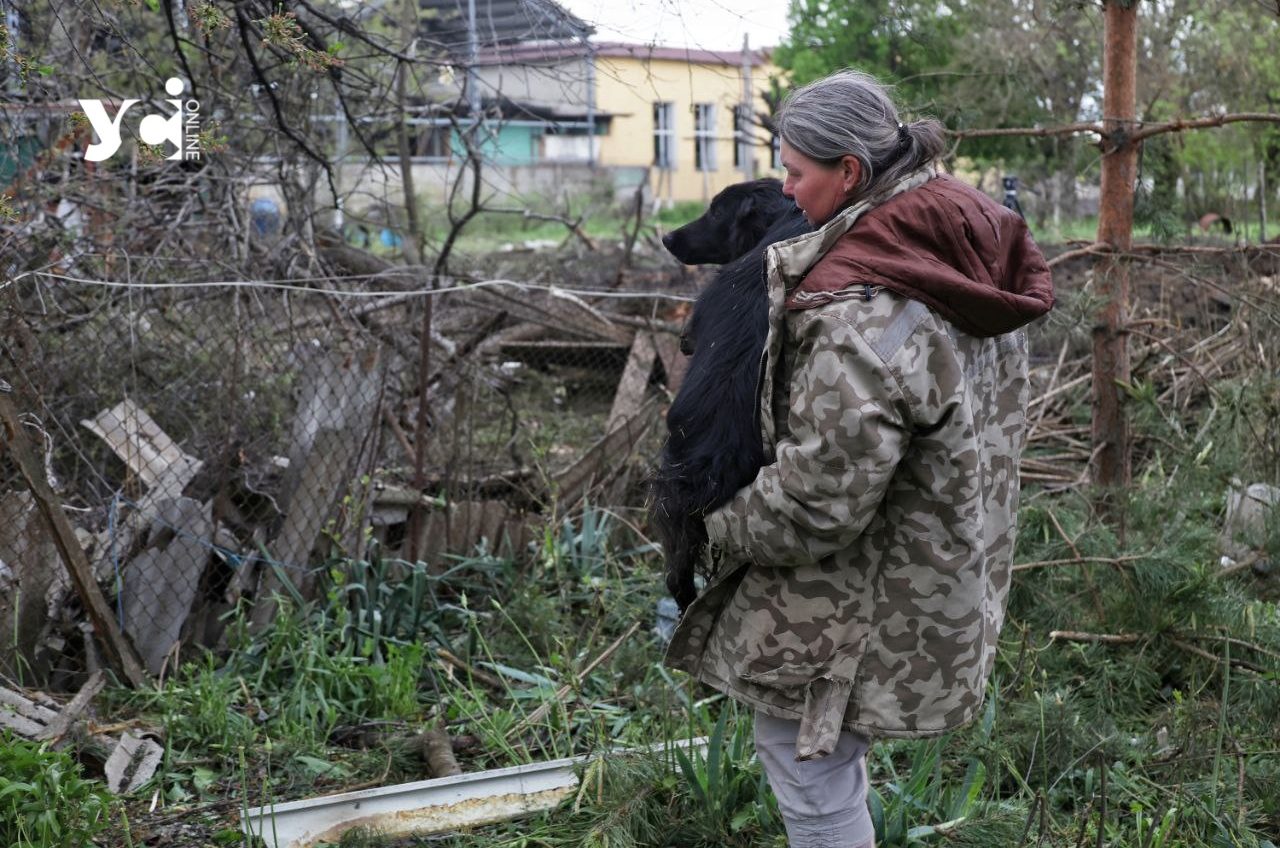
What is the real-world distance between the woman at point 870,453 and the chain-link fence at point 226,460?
2405mm

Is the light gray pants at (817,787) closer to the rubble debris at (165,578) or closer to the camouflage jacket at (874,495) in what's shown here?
the camouflage jacket at (874,495)

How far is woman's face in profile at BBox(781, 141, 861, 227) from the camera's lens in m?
2.10

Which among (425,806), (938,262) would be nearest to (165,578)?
(425,806)

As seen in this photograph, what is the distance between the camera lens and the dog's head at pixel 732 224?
3.00 metres

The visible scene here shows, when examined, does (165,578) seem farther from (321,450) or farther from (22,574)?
(321,450)

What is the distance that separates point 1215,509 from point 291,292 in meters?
3.93

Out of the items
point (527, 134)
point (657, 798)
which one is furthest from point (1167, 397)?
point (527, 134)

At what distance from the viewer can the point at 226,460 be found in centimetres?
457

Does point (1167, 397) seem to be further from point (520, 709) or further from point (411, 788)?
point (411, 788)

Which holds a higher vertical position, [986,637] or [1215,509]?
[986,637]

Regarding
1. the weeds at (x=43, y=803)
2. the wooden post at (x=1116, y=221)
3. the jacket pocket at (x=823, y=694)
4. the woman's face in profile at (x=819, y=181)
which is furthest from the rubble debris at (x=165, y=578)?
the wooden post at (x=1116, y=221)

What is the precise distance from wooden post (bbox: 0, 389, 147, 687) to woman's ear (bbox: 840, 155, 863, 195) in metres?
2.53

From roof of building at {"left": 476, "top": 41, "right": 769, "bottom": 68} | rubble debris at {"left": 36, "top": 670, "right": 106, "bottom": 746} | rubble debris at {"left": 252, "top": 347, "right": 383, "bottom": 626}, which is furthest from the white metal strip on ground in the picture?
roof of building at {"left": 476, "top": 41, "right": 769, "bottom": 68}

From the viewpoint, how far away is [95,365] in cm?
461
